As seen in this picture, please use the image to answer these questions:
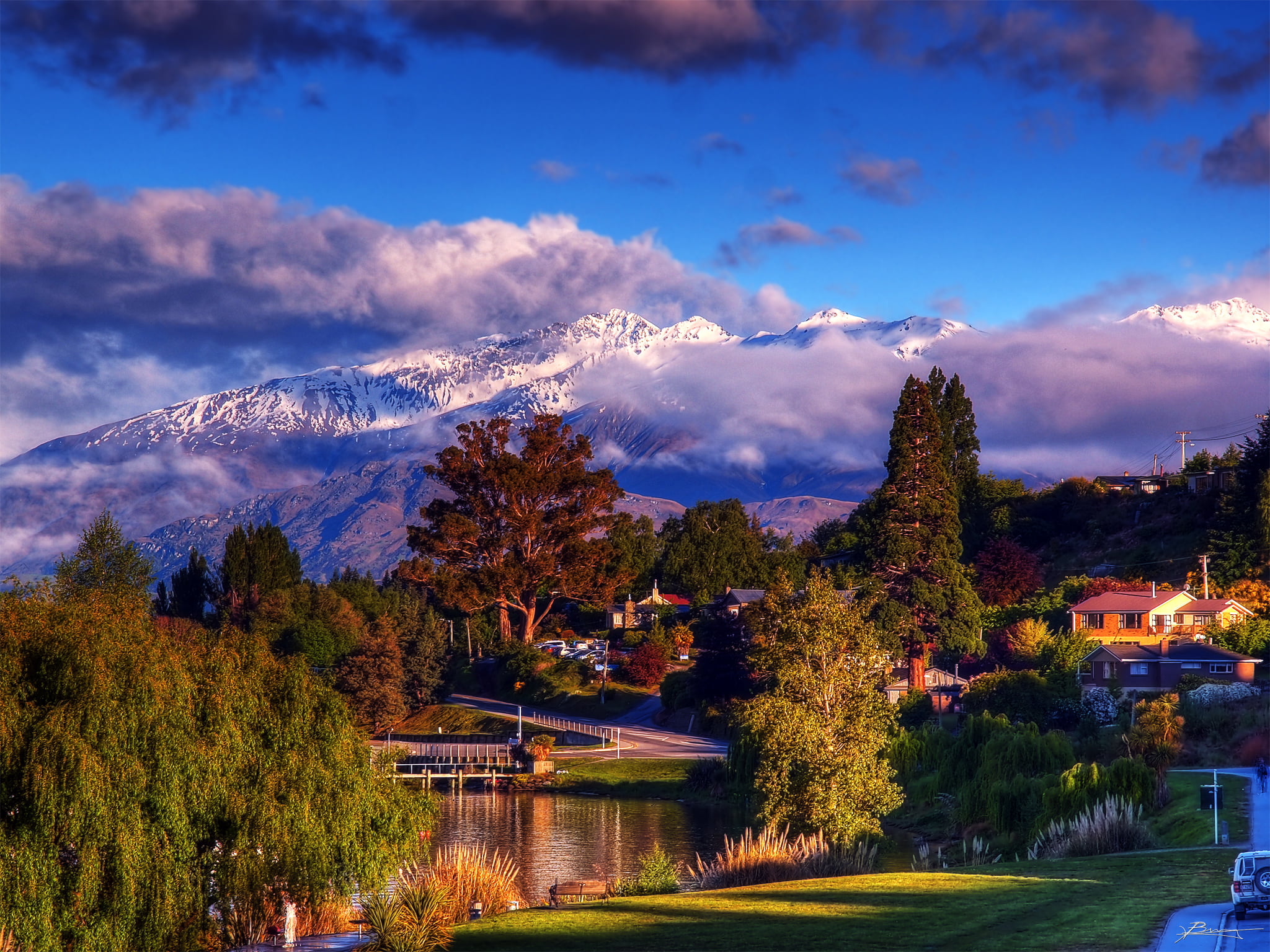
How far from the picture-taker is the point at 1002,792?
5372 centimetres

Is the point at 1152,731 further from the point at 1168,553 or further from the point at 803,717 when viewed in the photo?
the point at 1168,553

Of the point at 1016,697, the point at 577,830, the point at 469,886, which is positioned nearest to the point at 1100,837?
the point at 469,886

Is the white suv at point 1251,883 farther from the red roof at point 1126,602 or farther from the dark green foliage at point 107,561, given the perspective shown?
the dark green foliage at point 107,561

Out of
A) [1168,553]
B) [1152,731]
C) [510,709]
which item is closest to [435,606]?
[510,709]

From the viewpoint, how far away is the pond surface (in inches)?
2163

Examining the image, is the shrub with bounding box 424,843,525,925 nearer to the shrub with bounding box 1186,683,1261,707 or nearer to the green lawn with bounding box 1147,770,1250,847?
the green lawn with bounding box 1147,770,1250,847

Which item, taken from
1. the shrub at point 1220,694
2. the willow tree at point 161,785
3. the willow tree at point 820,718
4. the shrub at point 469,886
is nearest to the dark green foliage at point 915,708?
the shrub at point 1220,694

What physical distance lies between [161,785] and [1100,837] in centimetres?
2657

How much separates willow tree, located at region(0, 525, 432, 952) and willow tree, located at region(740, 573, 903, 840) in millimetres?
15244

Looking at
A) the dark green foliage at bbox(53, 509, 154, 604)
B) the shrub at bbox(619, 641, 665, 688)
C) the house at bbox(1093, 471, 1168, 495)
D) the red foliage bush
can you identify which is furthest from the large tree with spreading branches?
the house at bbox(1093, 471, 1168, 495)

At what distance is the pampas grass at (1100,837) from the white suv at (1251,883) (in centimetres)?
1311

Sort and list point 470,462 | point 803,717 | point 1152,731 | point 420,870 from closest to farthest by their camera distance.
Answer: point 420,870
point 803,717
point 1152,731
point 470,462

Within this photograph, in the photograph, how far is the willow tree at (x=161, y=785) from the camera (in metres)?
27.1

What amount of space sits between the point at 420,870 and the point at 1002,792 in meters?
28.6
